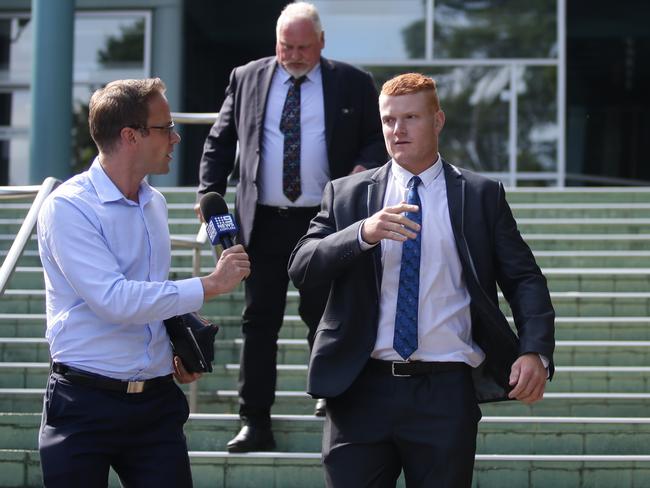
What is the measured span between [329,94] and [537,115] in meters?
10.3

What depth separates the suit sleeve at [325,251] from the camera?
3180mm

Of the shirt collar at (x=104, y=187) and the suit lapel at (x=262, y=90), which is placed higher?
the suit lapel at (x=262, y=90)

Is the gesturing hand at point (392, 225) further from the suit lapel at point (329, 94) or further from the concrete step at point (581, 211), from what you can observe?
the concrete step at point (581, 211)

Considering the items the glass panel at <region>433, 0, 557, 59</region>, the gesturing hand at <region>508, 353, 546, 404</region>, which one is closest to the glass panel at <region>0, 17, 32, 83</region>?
the glass panel at <region>433, 0, 557, 59</region>

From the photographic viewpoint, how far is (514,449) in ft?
17.5

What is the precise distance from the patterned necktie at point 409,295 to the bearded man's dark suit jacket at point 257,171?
1.44 meters

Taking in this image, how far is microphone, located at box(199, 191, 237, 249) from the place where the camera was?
10.6 ft

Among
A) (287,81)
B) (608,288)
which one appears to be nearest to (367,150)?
(287,81)

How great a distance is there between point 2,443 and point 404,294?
2.84m

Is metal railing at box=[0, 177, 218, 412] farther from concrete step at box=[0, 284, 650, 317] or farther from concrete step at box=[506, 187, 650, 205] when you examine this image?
concrete step at box=[506, 187, 650, 205]

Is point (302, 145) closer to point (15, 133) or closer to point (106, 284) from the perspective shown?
point (106, 284)

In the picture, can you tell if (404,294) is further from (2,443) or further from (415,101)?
(2,443)

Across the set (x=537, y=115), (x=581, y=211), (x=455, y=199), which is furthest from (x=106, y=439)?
(x=537, y=115)

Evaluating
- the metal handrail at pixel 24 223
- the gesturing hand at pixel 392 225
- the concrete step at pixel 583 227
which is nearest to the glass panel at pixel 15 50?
the concrete step at pixel 583 227
